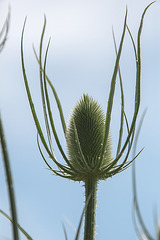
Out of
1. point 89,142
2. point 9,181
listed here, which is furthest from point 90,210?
point 9,181

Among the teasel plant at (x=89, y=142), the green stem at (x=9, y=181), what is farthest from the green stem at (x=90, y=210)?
the green stem at (x=9, y=181)

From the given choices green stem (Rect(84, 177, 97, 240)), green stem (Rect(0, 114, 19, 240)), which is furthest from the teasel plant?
green stem (Rect(0, 114, 19, 240))

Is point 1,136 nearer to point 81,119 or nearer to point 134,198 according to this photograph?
point 134,198

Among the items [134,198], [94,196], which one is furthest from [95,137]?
[134,198]

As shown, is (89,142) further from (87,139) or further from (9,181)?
(9,181)

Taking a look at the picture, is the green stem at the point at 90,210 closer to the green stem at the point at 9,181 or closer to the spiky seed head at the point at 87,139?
the spiky seed head at the point at 87,139

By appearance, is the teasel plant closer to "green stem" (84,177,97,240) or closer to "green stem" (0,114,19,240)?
"green stem" (84,177,97,240)
